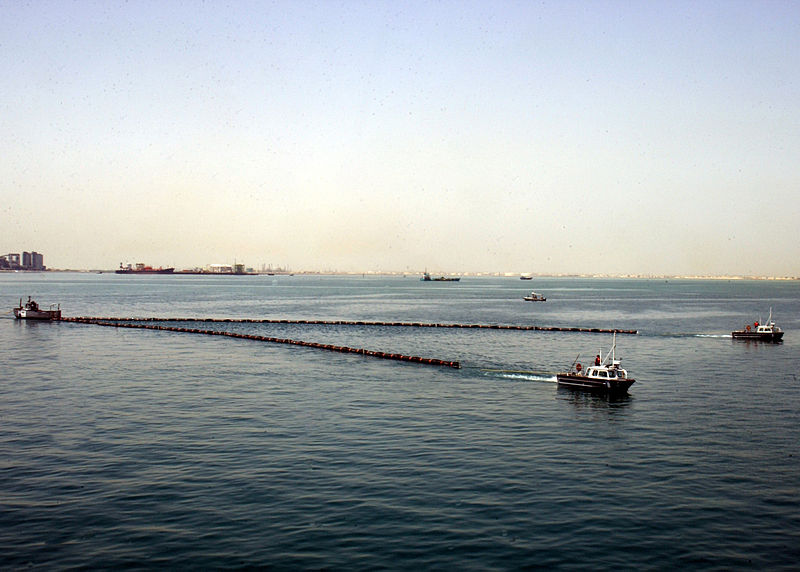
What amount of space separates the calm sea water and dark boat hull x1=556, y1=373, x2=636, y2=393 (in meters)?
1.83

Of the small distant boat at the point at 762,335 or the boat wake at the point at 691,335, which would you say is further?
the boat wake at the point at 691,335

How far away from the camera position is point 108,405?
180 ft

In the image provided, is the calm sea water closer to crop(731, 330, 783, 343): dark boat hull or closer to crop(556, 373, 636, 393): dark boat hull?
crop(556, 373, 636, 393): dark boat hull

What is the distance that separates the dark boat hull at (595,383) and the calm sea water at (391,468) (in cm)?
183

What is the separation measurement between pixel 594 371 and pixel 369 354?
35694 millimetres

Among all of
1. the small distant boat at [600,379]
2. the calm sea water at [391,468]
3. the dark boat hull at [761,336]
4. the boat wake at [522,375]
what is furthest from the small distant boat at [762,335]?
the small distant boat at [600,379]

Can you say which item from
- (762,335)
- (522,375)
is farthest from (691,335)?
(522,375)

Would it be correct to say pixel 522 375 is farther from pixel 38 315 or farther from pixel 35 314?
pixel 35 314

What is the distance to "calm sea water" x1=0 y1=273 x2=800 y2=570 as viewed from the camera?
27094 millimetres

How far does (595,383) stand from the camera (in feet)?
212

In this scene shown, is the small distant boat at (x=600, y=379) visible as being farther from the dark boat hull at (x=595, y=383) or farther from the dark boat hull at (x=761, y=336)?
the dark boat hull at (x=761, y=336)

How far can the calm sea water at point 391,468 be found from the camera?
27094 mm

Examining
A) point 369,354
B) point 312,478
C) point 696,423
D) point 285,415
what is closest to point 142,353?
point 369,354

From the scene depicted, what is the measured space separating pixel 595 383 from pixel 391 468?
33.7 m
